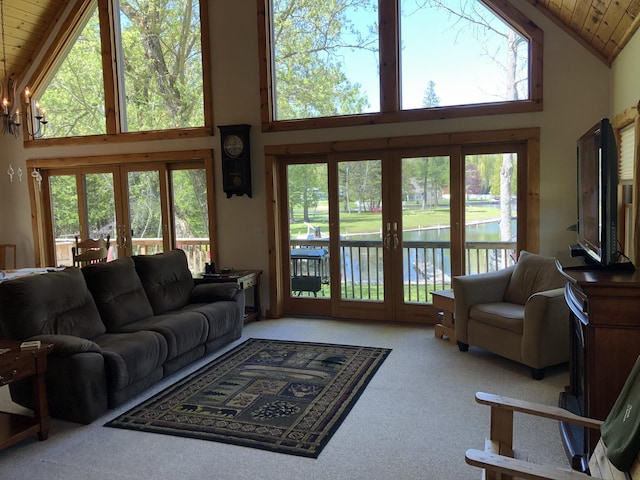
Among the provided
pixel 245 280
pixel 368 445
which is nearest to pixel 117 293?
pixel 245 280

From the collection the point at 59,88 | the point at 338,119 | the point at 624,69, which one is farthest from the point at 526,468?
the point at 59,88

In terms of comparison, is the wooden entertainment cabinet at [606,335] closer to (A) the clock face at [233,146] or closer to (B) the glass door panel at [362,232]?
(B) the glass door panel at [362,232]

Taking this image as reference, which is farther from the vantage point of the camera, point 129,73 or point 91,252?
point 129,73

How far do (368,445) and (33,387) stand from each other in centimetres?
207

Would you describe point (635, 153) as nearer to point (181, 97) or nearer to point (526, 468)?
point (526, 468)

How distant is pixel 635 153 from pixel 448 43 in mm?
2362

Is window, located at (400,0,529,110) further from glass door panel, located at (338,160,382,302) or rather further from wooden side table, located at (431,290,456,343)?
wooden side table, located at (431,290,456,343)

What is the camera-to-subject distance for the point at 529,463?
1.60 metres

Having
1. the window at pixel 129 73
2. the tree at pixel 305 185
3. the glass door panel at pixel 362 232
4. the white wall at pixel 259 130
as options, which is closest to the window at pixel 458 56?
the white wall at pixel 259 130

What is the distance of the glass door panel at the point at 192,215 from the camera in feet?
20.1

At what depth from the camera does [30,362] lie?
288 centimetres

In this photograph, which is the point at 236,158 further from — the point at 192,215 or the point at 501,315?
the point at 501,315

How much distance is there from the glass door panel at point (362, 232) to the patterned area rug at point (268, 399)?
113 centimetres

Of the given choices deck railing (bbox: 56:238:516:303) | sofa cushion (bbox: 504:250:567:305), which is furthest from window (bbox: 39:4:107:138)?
sofa cushion (bbox: 504:250:567:305)
